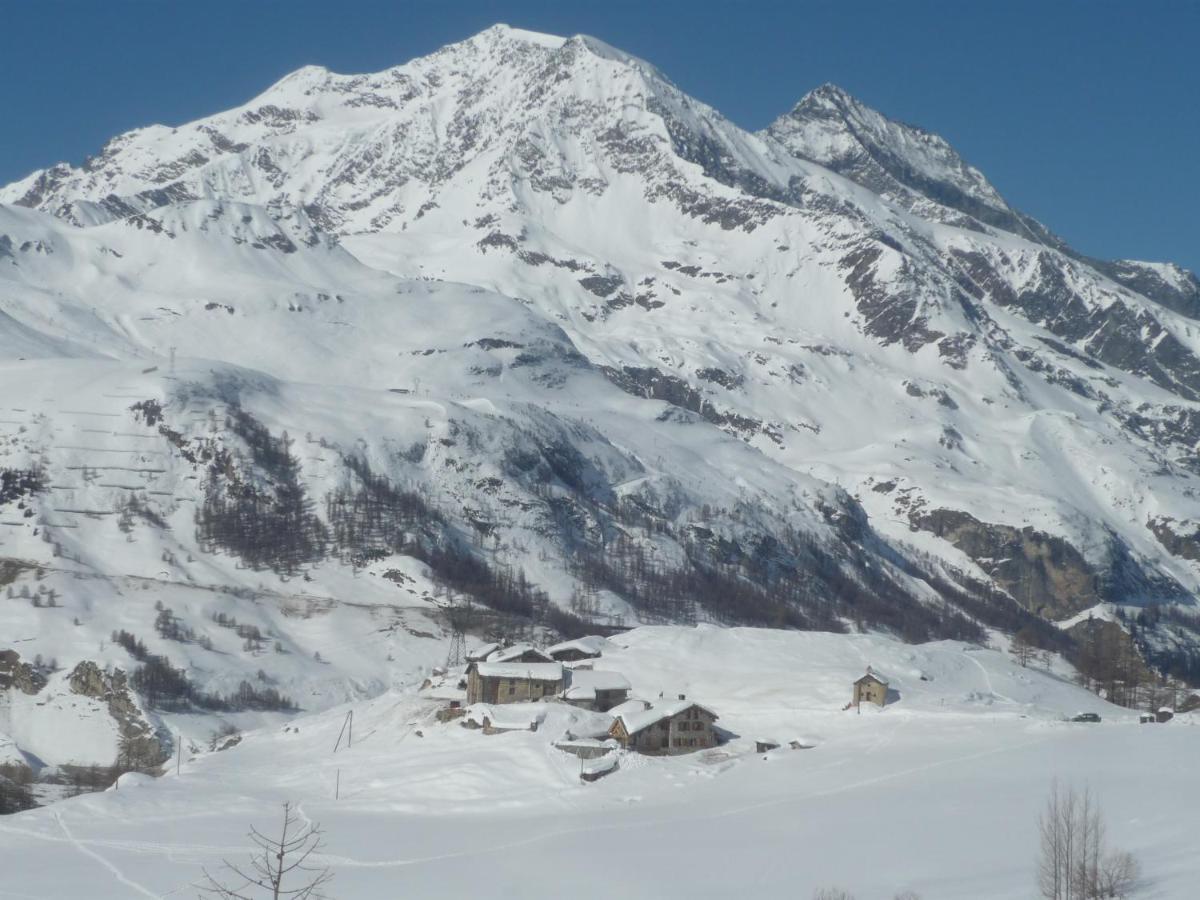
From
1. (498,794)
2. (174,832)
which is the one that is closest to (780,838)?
(498,794)

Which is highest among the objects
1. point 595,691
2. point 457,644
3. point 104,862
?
point 457,644

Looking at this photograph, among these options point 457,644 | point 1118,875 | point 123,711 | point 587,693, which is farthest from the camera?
point 457,644

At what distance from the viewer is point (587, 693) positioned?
130000 millimetres

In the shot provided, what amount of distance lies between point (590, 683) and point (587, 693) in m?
2.66

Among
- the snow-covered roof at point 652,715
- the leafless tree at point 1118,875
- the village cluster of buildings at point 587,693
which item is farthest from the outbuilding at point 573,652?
the leafless tree at point 1118,875

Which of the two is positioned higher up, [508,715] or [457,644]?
[457,644]

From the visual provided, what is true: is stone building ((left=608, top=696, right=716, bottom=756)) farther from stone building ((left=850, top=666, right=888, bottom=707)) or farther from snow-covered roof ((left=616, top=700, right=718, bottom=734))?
stone building ((left=850, top=666, right=888, bottom=707))

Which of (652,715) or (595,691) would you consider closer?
(652,715)

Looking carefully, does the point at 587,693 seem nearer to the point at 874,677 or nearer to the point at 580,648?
the point at 580,648

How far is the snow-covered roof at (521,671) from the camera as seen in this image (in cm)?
13225

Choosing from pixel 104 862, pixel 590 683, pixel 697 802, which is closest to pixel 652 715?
pixel 590 683

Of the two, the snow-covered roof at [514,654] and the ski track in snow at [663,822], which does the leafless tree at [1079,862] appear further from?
the snow-covered roof at [514,654]

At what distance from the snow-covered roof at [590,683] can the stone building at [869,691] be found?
17.2 meters

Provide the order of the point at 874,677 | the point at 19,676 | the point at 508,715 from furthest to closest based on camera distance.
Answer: the point at 19,676, the point at 874,677, the point at 508,715
